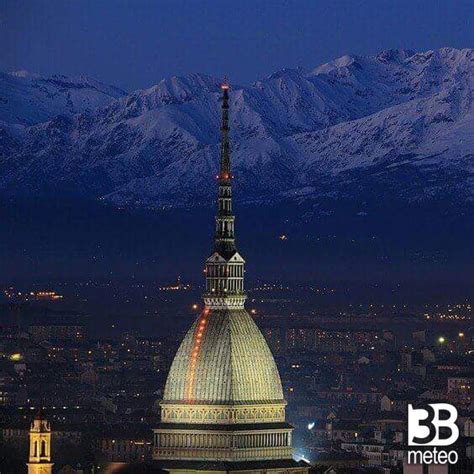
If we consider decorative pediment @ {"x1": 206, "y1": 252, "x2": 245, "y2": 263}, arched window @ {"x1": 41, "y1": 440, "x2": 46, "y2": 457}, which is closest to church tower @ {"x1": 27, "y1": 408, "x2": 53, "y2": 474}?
arched window @ {"x1": 41, "y1": 440, "x2": 46, "y2": 457}

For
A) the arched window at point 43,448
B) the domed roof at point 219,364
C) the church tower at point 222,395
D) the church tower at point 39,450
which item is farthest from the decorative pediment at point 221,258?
the arched window at point 43,448

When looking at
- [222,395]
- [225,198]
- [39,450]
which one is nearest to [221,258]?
[225,198]

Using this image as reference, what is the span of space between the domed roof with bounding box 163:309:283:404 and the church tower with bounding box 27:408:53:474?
4.32 meters

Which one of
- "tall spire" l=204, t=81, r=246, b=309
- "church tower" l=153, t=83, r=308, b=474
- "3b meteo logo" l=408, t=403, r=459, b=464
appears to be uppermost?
"tall spire" l=204, t=81, r=246, b=309

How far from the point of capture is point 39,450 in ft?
310

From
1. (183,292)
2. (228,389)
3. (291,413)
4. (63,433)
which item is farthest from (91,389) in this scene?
(228,389)

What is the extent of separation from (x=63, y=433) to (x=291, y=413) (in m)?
20.9

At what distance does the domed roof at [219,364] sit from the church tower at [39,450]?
4315mm

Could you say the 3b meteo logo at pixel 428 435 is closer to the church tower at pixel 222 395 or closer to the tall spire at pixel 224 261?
the church tower at pixel 222 395

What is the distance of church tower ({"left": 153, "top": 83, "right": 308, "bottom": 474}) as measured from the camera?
320ft

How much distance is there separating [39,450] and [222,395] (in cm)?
565

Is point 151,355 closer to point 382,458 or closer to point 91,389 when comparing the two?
point 91,389

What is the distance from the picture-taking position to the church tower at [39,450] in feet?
308

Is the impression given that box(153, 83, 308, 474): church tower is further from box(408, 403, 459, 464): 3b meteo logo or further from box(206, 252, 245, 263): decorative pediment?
box(408, 403, 459, 464): 3b meteo logo
